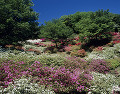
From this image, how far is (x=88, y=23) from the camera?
16625mm

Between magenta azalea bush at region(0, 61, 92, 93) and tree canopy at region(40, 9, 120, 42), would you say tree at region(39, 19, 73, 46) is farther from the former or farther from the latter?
magenta azalea bush at region(0, 61, 92, 93)

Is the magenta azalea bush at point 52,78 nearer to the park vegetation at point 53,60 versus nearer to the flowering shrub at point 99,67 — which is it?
the park vegetation at point 53,60

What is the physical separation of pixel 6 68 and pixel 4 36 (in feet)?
27.2

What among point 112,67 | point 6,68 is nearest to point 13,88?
point 6,68

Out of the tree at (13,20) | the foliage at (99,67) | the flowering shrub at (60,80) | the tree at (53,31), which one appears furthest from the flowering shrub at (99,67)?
the tree at (53,31)

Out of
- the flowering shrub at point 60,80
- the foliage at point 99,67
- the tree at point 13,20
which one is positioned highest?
the tree at point 13,20

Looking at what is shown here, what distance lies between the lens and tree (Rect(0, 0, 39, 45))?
11.0 meters

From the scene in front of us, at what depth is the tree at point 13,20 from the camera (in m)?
11.0

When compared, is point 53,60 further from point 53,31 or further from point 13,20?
point 53,31

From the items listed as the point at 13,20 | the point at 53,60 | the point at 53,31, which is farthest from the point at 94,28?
the point at 13,20

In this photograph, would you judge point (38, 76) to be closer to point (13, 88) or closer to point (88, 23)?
point (13, 88)

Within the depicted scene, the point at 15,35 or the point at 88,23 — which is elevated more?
the point at 88,23

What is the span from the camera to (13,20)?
11016mm

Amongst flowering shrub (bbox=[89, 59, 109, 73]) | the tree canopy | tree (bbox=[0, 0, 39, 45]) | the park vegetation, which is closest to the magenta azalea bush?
the park vegetation
